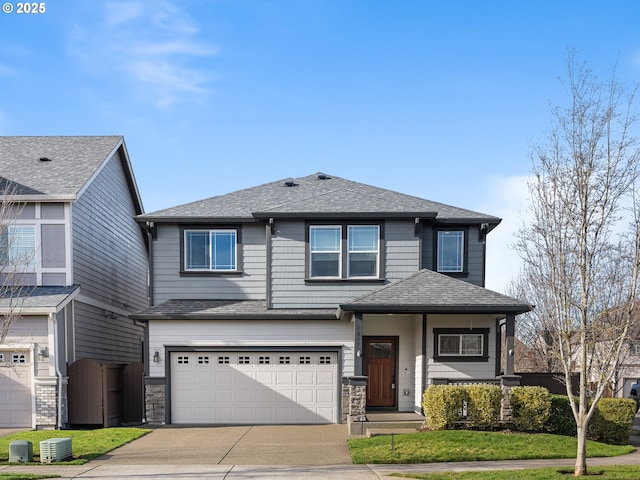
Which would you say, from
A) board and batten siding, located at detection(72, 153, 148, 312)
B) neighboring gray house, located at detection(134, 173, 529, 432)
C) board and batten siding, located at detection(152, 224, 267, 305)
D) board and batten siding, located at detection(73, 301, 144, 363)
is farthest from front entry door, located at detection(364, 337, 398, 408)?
board and batten siding, located at detection(72, 153, 148, 312)

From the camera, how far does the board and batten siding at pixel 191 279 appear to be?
16.3 metres

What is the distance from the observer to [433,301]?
13.6m

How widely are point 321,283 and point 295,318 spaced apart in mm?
1270

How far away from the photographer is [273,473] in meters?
9.50

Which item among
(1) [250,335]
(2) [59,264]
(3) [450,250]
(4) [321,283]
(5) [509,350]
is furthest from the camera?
(3) [450,250]

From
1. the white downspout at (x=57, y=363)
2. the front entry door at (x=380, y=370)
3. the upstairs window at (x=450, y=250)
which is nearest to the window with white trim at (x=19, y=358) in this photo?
the white downspout at (x=57, y=363)

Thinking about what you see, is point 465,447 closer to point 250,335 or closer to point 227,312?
point 250,335

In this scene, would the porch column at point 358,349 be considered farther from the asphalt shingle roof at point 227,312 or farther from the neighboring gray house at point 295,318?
the asphalt shingle roof at point 227,312

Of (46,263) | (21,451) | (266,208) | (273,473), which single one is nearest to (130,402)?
(46,263)

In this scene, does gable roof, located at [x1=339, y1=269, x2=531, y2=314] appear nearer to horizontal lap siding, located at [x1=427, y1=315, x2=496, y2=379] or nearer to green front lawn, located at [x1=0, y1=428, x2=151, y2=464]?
horizontal lap siding, located at [x1=427, y1=315, x2=496, y2=379]

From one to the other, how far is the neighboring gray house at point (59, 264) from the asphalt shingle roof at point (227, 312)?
5.39 feet

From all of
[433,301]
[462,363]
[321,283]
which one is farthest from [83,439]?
[462,363]

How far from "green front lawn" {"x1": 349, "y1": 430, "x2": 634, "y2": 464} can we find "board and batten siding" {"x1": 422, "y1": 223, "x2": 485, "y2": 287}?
5.28 m

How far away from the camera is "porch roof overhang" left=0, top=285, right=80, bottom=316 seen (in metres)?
14.1
